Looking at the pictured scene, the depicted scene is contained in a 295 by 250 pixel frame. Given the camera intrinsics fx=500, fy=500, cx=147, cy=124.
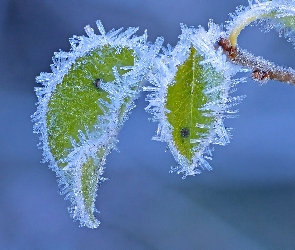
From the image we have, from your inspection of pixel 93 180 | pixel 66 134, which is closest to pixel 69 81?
pixel 66 134

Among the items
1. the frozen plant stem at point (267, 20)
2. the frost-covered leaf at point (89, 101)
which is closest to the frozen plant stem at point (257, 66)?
the frozen plant stem at point (267, 20)

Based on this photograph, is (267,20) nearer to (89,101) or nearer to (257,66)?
(257,66)

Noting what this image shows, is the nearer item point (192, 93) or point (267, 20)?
point (192, 93)

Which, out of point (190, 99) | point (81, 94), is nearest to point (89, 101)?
point (81, 94)

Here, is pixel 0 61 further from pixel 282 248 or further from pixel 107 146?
pixel 107 146

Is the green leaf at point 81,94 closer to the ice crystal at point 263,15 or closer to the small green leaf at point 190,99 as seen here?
the small green leaf at point 190,99

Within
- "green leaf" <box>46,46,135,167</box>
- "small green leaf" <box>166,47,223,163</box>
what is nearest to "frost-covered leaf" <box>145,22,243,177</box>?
"small green leaf" <box>166,47,223,163</box>

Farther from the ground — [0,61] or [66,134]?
[0,61]
